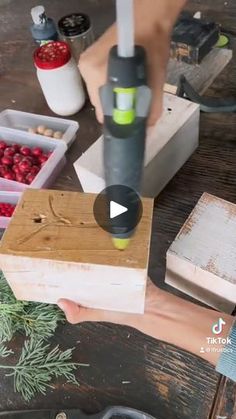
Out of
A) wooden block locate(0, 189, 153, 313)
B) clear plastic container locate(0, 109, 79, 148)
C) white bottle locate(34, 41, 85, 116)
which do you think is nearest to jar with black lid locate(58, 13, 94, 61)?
white bottle locate(34, 41, 85, 116)

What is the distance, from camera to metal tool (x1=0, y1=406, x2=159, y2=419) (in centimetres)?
52

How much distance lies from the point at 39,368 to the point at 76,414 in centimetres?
9

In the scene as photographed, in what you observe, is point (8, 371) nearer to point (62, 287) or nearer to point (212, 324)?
point (62, 287)

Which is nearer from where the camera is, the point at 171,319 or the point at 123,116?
the point at 123,116

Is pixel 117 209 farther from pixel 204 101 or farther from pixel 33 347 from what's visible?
pixel 204 101

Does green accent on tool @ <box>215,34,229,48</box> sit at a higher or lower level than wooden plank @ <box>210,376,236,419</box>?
higher

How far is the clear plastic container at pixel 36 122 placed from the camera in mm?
850

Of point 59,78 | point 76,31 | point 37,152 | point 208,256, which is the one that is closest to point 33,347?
point 208,256

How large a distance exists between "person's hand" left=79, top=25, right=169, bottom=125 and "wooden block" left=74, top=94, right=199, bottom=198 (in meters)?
0.27

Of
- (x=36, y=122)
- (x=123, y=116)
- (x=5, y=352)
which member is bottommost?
(x=5, y=352)

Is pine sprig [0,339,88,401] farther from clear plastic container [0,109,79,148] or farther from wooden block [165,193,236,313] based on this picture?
clear plastic container [0,109,79,148]

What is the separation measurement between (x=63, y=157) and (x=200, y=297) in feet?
1.25

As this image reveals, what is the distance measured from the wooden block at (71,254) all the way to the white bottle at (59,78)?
1.12ft

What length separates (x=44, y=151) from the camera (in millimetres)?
855
